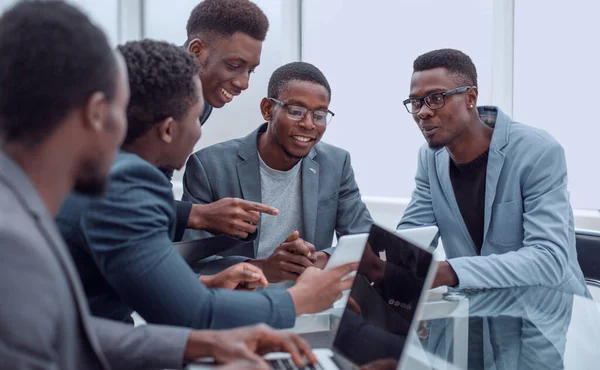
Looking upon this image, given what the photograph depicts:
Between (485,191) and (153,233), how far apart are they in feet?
5.22

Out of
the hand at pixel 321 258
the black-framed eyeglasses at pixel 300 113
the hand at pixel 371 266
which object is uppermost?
the black-framed eyeglasses at pixel 300 113

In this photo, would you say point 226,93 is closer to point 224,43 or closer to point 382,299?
point 224,43

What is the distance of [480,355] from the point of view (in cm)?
145

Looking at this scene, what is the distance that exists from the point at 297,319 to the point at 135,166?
524 mm

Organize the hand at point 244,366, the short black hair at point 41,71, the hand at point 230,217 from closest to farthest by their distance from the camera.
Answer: the short black hair at point 41,71 → the hand at point 244,366 → the hand at point 230,217

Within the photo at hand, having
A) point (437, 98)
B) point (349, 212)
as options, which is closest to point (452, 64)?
point (437, 98)

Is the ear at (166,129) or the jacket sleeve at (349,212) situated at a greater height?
the ear at (166,129)

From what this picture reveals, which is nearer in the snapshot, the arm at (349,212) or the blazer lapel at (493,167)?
the blazer lapel at (493,167)

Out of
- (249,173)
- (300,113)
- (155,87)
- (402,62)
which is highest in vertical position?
(155,87)

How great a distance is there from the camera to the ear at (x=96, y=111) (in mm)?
804

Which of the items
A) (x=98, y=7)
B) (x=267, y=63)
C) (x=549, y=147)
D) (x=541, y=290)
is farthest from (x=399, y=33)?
(x=98, y=7)

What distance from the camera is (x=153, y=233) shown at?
120 cm

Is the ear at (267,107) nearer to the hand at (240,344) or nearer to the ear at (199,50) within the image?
the ear at (199,50)

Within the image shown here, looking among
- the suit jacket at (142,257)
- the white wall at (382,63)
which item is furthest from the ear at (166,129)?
the white wall at (382,63)
